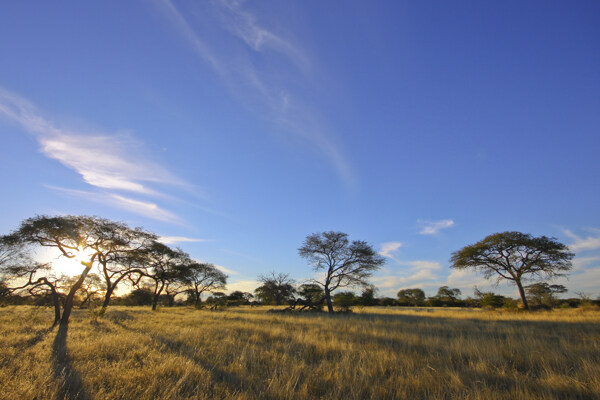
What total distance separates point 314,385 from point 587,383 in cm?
438

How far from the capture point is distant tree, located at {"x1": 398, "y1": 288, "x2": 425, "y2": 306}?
63656mm

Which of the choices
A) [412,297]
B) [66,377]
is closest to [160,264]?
[66,377]

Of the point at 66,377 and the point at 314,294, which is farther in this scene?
the point at 314,294

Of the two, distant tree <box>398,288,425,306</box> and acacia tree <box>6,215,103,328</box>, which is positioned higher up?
acacia tree <box>6,215,103,328</box>

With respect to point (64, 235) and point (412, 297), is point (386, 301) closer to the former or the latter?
point (412, 297)

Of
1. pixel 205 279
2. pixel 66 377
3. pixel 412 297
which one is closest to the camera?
pixel 66 377

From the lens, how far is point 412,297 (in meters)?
65.9

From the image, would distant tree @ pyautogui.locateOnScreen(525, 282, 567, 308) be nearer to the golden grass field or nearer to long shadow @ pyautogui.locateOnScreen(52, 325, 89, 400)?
the golden grass field

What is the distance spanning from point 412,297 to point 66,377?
74.0 metres

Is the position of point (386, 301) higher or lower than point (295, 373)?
lower

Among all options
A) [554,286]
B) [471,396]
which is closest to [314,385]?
[471,396]

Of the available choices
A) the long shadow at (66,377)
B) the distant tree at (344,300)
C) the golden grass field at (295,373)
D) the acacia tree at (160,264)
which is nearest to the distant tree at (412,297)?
the distant tree at (344,300)

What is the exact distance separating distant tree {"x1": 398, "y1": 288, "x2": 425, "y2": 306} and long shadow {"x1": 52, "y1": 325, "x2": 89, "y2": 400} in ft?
230

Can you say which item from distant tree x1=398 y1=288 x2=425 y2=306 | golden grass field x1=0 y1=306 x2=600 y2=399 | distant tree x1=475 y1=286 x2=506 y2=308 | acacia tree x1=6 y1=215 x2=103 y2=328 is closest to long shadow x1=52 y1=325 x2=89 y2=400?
golden grass field x1=0 y1=306 x2=600 y2=399
